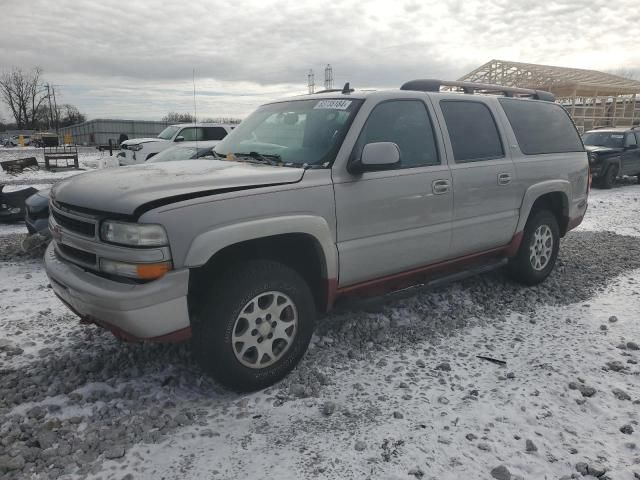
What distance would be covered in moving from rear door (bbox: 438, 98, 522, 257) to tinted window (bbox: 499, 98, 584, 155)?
1.15 ft

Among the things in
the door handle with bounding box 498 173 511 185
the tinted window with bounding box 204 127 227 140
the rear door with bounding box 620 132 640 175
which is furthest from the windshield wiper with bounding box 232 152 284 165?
the rear door with bounding box 620 132 640 175

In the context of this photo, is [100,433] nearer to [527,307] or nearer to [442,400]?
[442,400]

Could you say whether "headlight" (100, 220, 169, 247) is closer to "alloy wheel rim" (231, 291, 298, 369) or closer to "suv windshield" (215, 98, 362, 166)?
"alloy wheel rim" (231, 291, 298, 369)

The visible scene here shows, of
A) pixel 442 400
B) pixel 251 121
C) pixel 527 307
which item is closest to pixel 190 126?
pixel 251 121

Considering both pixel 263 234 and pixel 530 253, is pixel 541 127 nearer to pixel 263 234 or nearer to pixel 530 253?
pixel 530 253

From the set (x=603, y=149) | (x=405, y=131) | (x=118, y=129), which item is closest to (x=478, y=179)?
(x=405, y=131)

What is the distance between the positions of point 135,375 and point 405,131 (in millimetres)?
2645

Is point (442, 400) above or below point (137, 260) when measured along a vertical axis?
below

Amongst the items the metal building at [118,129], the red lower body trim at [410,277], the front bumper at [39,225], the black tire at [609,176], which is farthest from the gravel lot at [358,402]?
the metal building at [118,129]

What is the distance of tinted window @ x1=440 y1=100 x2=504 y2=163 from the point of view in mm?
4059

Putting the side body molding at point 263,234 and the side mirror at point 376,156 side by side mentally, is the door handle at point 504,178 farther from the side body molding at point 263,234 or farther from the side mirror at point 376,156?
the side body molding at point 263,234

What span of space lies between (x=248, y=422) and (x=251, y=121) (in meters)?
2.56

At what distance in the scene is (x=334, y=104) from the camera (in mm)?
3668

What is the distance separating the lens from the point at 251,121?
4.25 m
